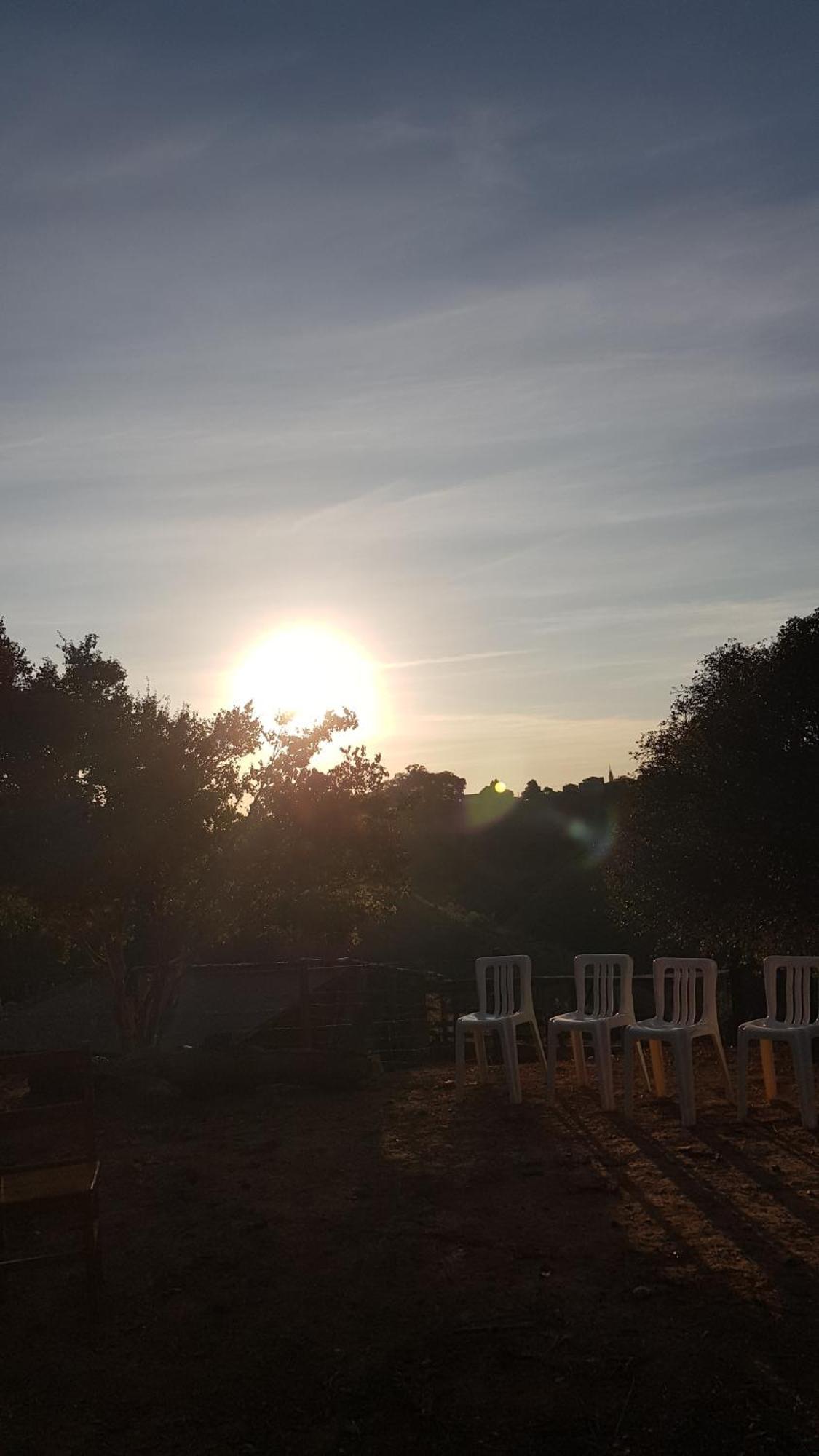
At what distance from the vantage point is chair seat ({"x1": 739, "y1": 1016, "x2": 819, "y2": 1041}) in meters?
7.58

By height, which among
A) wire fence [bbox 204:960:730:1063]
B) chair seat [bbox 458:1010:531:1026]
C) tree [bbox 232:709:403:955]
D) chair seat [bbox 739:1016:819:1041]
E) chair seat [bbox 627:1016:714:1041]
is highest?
tree [bbox 232:709:403:955]

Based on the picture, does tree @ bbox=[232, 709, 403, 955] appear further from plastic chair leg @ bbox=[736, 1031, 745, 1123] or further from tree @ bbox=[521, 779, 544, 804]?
tree @ bbox=[521, 779, 544, 804]

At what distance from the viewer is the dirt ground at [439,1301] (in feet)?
12.5

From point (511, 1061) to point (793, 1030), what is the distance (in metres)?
2.32

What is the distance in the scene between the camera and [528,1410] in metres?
3.85

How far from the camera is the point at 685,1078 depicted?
26.2 ft

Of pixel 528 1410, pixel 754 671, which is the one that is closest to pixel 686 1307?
pixel 528 1410

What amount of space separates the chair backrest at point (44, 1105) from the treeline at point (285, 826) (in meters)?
2.23

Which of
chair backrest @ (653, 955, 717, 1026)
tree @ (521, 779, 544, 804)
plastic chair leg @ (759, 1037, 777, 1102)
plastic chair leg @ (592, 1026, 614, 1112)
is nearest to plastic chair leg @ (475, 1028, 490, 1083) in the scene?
plastic chair leg @ (592, 1026, 614, 1112)

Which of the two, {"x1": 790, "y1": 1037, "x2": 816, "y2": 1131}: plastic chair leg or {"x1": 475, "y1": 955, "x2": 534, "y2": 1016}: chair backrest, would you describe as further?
{"x1": 475, "y1": 955, "x2": 534, "y2": 1016}: chair backrest

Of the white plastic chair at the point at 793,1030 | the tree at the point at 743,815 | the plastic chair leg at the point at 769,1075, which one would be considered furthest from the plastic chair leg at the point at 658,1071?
the tree at the point at 743,815

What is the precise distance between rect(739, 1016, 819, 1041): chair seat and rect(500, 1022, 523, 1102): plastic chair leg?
6.20ft

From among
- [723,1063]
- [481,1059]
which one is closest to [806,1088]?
[723,1063]

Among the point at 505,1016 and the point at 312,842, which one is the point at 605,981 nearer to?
the point at 505,1016
